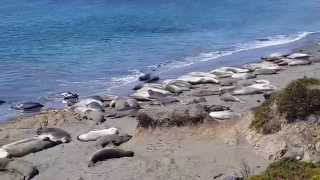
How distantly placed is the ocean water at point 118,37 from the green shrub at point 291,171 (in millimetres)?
13052

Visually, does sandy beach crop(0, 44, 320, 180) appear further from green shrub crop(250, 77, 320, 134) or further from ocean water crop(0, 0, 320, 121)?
ocean water crop(0, 0, 320, 121)

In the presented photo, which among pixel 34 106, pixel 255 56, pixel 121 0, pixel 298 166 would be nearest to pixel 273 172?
pixel 298 166

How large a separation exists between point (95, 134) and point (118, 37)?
20.7 meters

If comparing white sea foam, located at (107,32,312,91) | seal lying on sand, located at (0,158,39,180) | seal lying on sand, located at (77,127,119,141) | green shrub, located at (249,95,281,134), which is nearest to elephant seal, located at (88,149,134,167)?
seal lying on sand, located at (0,158,39,180)

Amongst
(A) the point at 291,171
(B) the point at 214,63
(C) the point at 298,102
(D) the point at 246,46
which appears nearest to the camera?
(A) the point at 291,171

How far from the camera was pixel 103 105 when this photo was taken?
25.7 metres

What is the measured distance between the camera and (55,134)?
70.1 feet

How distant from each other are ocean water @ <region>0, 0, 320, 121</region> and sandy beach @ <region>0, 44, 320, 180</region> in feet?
19.0

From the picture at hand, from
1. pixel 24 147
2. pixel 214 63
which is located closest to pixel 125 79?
pixel 214 63

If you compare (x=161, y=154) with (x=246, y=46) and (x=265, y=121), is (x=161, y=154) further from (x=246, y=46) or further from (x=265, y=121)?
(x=246, y=46)

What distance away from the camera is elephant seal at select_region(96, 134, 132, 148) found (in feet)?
66.5

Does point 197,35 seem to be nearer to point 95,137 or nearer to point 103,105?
point 103,105

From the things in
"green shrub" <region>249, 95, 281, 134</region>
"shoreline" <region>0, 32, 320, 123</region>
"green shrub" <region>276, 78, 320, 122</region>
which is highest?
"green shrub" <region>276, 78, 320, 122</region>

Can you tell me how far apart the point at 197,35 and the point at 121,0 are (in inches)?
650
